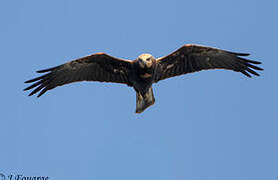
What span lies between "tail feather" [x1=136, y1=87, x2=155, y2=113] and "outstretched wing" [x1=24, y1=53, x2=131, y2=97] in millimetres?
567

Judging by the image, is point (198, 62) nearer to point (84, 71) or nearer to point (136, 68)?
point (136, 68)

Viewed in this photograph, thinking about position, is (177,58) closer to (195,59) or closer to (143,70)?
(195,59)

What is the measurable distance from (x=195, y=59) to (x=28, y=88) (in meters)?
4.76

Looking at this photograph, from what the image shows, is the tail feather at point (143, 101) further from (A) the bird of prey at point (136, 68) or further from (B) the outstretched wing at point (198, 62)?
(B) the outstretched wing at point (198, 62)

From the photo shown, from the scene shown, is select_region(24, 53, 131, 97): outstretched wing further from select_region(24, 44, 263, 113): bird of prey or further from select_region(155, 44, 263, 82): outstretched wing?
select_region(155, 44, 263, 82): outstretched wing

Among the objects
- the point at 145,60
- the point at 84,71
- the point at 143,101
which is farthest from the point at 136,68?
the point at 84,71

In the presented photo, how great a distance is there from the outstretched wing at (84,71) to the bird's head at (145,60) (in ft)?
2.18

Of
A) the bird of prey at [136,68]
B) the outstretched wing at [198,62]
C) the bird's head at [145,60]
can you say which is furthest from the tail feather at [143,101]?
the bird's head at [145,60]

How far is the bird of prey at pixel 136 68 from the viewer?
10.3 m

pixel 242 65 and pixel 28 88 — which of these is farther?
pixel 242 65

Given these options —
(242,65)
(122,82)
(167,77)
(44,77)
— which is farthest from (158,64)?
(44,77)

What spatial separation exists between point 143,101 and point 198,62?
196cm

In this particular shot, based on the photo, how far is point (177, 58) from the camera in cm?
1051

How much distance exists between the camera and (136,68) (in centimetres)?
995
